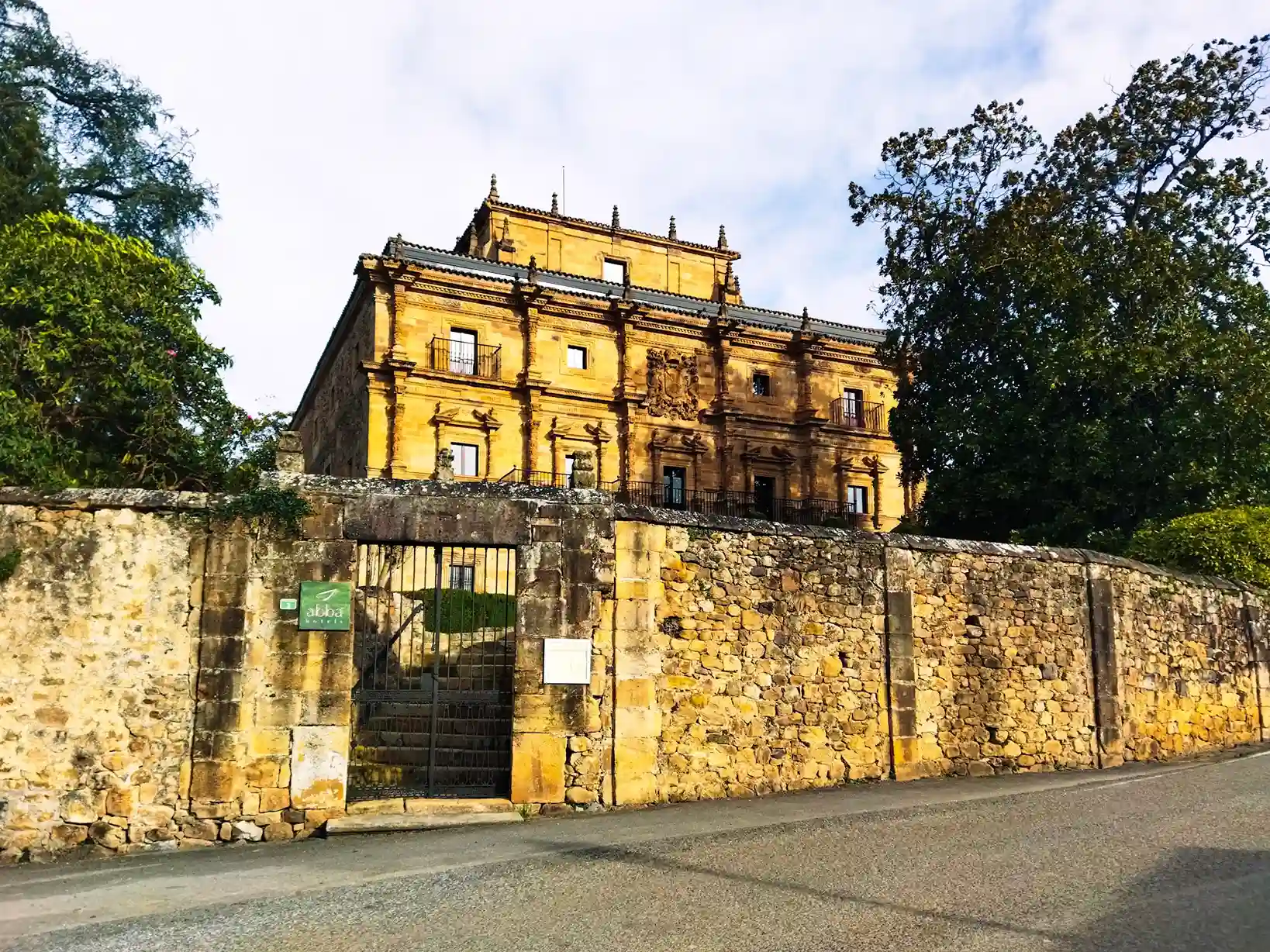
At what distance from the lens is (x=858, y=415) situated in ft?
122

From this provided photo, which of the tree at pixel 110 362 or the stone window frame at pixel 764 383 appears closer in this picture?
the tree at pixel 110 362

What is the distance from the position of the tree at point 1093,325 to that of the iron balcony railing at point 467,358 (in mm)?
13825

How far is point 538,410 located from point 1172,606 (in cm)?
2201

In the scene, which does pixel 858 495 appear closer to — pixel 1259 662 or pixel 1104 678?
pixel 1259 662

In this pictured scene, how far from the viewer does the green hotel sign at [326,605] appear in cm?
884

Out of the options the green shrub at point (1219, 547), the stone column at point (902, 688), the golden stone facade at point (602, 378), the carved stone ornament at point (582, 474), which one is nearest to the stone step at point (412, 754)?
the carved stone ornament at point (582, 474)

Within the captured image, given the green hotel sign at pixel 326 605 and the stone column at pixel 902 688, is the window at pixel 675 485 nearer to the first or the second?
the stone column at pixel 902 688

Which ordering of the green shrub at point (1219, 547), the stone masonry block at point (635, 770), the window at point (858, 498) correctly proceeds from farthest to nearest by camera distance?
1. the window at point (858, 498)
2. the green shrub at point (1219, 547)
3. the stone masonry block at point (635, 770)

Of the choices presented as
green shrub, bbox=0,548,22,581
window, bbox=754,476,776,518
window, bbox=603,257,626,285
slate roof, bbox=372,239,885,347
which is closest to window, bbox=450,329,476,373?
slate roof, bbox=372,239,885,347

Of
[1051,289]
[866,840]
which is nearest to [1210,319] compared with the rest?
[1051,289]

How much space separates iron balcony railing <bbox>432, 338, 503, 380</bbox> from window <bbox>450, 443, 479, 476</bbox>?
2365mm

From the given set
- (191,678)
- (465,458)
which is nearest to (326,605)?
(191,678)

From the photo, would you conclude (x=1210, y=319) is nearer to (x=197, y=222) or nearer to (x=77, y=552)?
(x=77, y=552)

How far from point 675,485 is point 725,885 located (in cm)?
2818
